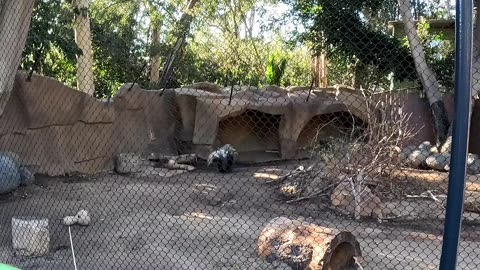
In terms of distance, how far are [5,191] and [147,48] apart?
789 centimetres

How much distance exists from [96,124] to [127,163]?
2.41 ft

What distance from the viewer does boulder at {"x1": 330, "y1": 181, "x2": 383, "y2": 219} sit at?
5789 mm

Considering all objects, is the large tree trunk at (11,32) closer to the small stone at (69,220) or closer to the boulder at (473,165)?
the small stone at (69,220)

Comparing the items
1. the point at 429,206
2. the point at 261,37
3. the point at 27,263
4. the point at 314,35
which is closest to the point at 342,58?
the point at 314,35

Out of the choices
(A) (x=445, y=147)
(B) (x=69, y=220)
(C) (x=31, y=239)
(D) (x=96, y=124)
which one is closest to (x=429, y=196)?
(A) (x=445, y=147)

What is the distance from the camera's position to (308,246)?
3.71 metres

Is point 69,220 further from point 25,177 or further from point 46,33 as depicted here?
point 46,33

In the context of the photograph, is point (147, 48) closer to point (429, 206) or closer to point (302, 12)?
point (302, 12)

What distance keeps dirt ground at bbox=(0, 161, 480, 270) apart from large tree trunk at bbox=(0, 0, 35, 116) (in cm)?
138

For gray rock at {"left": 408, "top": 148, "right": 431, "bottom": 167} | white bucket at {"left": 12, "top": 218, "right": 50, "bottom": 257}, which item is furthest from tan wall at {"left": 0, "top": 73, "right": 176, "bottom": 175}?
gray rock at {"left": 408, "top": 148, "right": 431, "bottom": 167}

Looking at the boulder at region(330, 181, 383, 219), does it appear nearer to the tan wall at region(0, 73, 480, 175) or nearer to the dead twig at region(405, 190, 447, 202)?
the dead twig at region(405, 190, 447, 202)

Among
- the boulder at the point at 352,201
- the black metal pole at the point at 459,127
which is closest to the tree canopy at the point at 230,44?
the boulder at the point at 352,201

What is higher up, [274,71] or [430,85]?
[274,71]

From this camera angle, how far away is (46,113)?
7.36 meters
